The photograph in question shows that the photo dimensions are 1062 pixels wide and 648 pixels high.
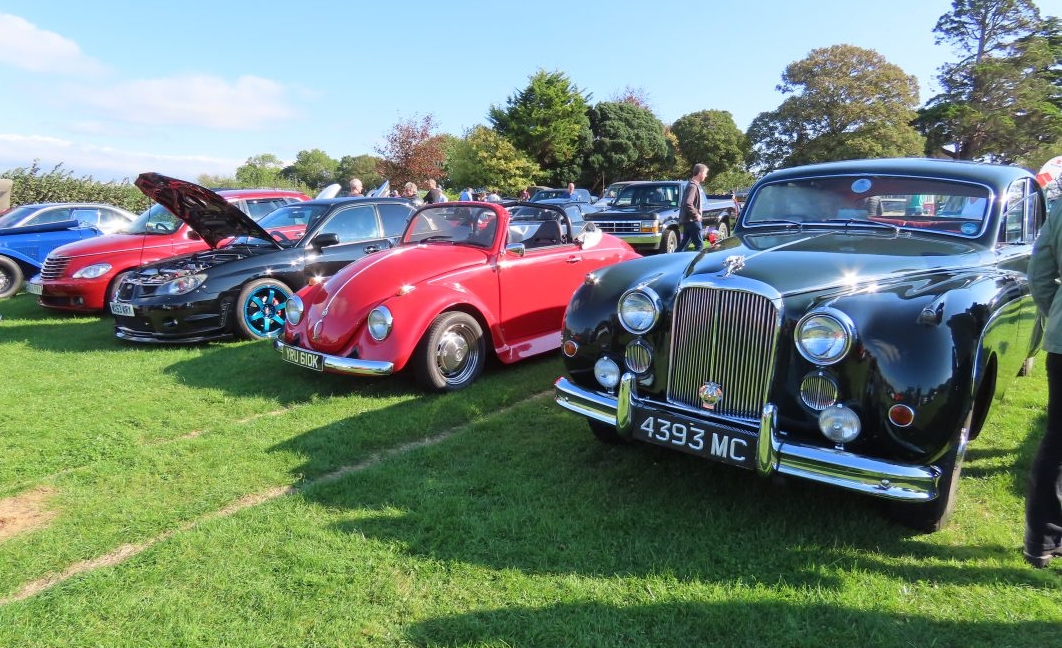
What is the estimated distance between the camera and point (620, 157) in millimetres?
42312

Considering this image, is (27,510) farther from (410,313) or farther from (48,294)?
(48,294)

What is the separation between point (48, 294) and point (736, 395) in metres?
10.2

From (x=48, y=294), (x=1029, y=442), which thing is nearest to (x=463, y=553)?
(x=1029, y=442)

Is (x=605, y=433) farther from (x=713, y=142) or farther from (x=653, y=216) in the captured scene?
(x=713, y=142)

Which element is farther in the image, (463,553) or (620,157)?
(620,157)

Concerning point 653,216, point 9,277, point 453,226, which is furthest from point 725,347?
point 9,277

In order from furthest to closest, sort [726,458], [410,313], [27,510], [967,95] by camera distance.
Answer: [967,95] → [410,313] → [27,510] → [726,458]

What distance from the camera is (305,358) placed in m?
5.23

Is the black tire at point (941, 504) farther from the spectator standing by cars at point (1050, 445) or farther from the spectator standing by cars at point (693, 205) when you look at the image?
the spectator standing by cars at point (693, 205)

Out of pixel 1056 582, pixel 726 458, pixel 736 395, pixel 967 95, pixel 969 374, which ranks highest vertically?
pixel 967 95

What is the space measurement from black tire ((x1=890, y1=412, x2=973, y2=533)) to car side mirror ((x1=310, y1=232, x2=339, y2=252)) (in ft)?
21.5

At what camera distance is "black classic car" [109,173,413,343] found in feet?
23.4

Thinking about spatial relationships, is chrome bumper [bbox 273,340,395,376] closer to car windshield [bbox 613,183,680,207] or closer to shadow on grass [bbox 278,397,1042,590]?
shadow on grass [bbox 278,397,1042,590]

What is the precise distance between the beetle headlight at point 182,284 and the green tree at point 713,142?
152 feet
